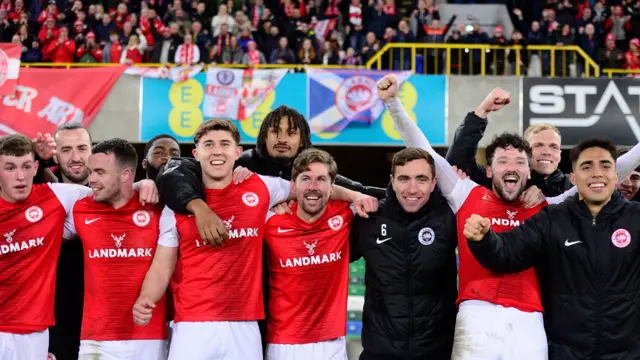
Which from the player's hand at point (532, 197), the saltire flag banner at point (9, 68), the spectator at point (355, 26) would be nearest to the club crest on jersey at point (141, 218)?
the player's hand at point (532, 197)

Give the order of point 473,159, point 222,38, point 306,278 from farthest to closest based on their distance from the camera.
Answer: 1. point 222,38
2. point 473,159
3. point 306,278

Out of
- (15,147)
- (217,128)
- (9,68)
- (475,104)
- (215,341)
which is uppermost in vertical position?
(9,68)

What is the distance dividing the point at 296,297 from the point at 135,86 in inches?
371

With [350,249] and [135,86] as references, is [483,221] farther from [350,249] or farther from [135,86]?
[135,86]

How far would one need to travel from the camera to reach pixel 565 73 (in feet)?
46.3

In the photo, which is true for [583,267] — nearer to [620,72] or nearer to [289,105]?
[289,105]

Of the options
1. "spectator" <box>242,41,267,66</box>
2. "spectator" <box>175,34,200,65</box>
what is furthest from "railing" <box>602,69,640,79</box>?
"spectator" <box>175,34,200,65</box>

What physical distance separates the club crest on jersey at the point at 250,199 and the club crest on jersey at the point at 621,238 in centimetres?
205

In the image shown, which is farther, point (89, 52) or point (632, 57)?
point (632, 57)

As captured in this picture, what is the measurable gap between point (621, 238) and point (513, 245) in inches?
22.9

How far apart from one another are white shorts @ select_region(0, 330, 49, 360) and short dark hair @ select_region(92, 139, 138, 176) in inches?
45.1

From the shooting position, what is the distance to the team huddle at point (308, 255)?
13.9ft

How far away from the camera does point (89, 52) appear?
14172mm

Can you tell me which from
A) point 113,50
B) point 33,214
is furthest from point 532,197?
point 113,50
